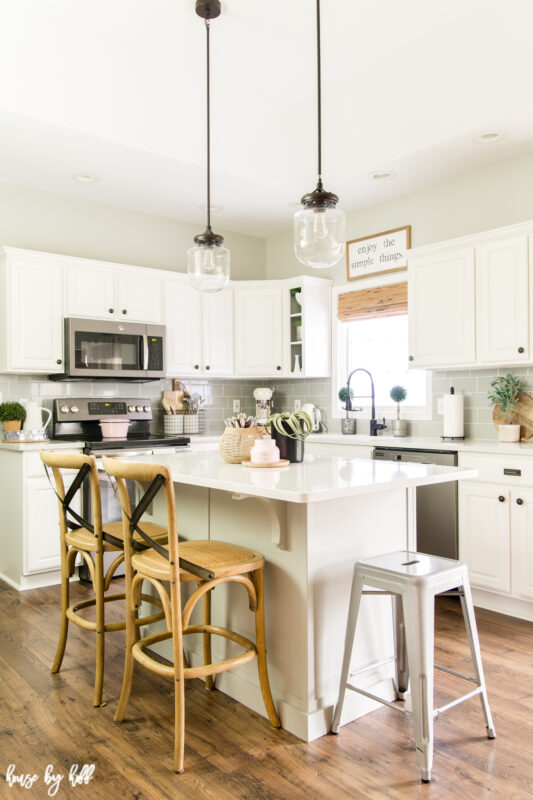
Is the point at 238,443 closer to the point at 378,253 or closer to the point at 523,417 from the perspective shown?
the point at 523,417

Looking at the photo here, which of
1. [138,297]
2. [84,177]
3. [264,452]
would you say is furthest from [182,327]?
[264,452]

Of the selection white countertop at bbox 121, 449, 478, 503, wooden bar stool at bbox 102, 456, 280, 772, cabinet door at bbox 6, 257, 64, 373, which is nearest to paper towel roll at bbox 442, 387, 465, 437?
white countertop at bbox 121, 449, 478, 503

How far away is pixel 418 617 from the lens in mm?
1863

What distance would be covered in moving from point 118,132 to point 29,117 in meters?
0.54

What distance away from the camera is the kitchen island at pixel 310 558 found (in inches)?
82.0

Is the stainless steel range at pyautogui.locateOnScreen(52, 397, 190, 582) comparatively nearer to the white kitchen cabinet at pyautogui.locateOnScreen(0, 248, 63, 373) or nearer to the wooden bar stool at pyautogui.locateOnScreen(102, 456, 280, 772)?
the white kitchen cabinet at pyautogui.locateOnScreen(0, 248, 63, 373)

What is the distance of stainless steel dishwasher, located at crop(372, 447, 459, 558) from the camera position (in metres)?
3.62

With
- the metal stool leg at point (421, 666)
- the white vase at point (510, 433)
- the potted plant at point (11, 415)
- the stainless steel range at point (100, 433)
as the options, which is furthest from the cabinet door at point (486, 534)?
the potted plant at point (11, 415)

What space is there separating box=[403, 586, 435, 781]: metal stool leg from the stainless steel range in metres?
2.56

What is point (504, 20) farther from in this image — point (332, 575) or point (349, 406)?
point (332, 575)

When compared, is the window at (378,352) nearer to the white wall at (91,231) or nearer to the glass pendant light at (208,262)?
the white wall at (91,231)

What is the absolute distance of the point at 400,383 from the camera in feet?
15.9

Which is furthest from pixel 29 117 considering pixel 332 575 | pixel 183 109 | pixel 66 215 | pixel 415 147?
pixel 332 575

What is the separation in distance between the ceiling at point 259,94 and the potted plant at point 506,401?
1.48 m
